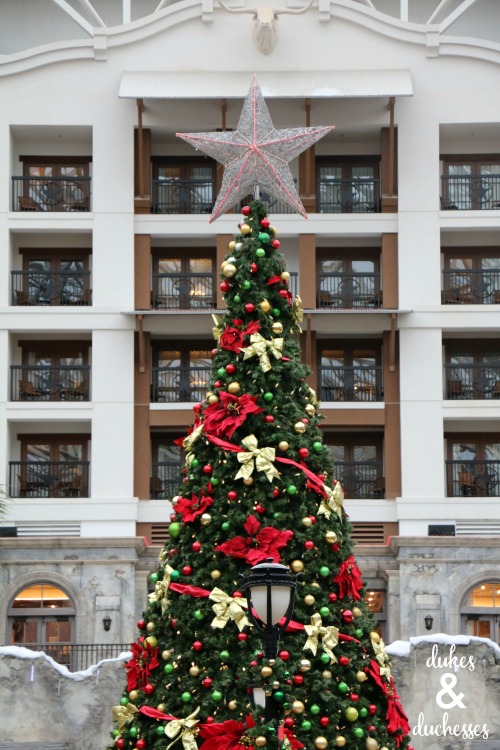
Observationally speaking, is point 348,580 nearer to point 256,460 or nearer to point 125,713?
point 256,460

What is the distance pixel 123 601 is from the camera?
1538 inches

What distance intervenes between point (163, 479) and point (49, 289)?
583cm

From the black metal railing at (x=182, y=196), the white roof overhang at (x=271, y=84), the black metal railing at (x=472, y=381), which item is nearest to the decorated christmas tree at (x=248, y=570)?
the white roof overhang at (x=271, y=84)

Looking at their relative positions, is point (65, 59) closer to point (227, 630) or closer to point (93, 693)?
Result: point (93, 693)

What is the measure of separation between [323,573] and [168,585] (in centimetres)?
168

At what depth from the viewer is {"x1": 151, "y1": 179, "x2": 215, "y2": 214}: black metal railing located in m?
43.2

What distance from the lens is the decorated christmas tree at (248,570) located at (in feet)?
55.2

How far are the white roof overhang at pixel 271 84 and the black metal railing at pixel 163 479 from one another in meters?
9.48

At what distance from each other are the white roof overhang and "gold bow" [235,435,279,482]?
24284mm

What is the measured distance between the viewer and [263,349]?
1797cm

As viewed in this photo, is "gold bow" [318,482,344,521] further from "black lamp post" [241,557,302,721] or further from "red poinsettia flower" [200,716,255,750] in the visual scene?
"black lamp post" [241,557,302,721]

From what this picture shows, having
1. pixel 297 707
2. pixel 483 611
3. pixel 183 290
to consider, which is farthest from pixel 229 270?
pixel 183 290

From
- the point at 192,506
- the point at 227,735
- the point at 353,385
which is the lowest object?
the point at 227,735

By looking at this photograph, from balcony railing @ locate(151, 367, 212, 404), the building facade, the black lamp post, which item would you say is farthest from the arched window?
the black lamp post
